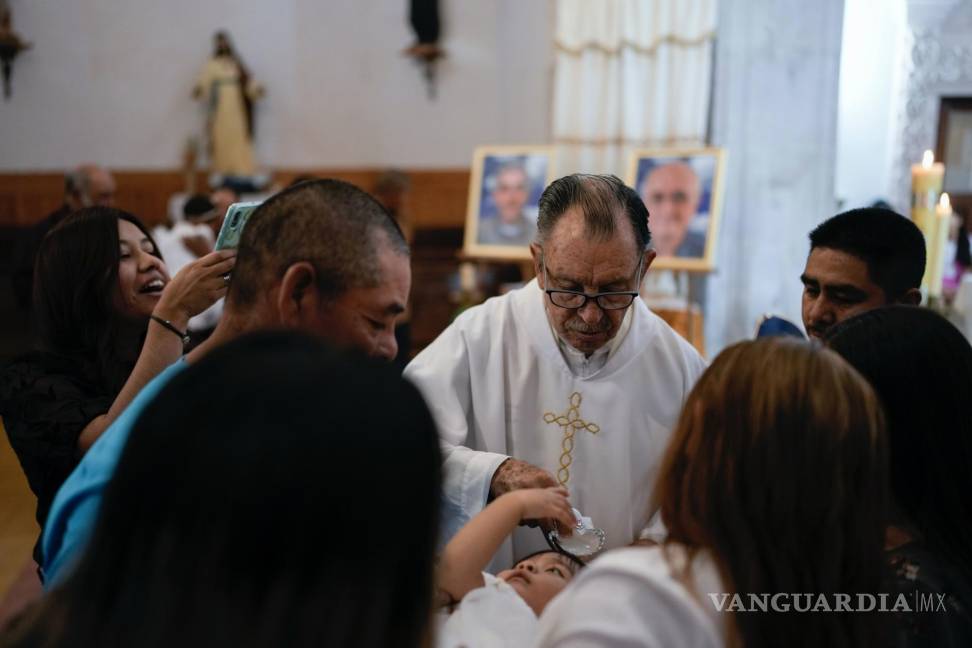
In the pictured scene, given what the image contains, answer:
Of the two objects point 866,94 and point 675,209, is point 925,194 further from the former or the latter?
point 866,94

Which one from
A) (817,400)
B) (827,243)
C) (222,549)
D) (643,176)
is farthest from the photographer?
(643,176)

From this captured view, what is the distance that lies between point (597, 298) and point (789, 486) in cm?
110

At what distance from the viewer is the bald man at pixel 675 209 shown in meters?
5.54

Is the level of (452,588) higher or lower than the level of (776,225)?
lower

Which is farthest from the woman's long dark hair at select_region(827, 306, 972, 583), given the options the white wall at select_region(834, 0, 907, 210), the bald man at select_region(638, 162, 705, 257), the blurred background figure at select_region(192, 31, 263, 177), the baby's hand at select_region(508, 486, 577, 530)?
the blurred background figure at select_region(192, 31, 263, 177)

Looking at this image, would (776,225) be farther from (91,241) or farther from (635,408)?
(91,241)

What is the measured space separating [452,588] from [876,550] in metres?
0.76

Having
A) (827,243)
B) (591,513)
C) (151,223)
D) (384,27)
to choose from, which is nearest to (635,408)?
(591,513)

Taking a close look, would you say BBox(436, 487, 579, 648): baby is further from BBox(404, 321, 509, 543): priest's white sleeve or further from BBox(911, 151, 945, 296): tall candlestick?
BBox(911, 151, 945, 296): tall candlestick

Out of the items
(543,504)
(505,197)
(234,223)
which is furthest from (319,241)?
(505,197)

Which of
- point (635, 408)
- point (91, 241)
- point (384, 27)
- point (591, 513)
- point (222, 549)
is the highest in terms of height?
point (384, 27)

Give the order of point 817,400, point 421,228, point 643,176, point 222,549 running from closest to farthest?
point 222,549 < point 817,400 < point 643,176 < point 421,228

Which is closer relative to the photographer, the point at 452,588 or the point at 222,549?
the point at 222,549

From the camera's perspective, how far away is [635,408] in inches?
94.5
